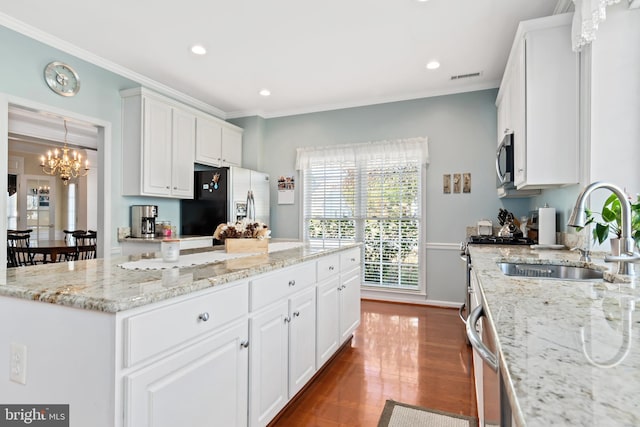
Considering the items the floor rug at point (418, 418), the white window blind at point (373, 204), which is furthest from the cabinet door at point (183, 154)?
the floor rug at point (418, 418)

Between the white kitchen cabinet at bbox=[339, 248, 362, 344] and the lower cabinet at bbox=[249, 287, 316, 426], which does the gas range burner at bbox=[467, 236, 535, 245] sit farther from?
the lower cabinet at bbox=[249, 287, 316, 426]

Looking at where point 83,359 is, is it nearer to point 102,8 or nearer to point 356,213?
point 102,8

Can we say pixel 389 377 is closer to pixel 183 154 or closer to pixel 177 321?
pixel 177 321

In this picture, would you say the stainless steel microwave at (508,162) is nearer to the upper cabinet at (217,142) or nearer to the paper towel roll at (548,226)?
the paper towel roll at (548,226)

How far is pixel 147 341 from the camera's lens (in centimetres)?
106

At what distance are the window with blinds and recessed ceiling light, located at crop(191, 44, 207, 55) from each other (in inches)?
84.9

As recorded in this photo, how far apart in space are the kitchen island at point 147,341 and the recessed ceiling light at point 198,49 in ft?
7.51

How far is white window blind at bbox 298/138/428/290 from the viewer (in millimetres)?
4512

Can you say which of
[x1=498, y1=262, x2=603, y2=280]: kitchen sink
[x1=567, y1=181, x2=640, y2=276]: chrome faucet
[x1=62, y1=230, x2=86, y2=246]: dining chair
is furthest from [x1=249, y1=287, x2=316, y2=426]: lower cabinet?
[x1=62, y1=230, x2=86, y2=246]: dining chair

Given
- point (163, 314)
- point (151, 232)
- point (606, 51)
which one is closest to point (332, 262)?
point (163, 314)

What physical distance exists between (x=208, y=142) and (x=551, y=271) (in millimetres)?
4072

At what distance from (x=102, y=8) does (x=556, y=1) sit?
11.3 feet

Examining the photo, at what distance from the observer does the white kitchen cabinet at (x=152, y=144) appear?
369 cm

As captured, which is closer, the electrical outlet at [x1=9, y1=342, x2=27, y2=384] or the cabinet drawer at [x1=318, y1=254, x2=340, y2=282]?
the electrical outlet at [x1=9, y1=342, x2=27, y2=384]
